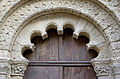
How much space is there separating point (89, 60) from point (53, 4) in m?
1.03

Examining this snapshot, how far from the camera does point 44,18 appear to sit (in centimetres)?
365

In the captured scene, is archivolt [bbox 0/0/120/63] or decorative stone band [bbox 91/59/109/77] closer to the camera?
decorative stone band [bbox 91/59/109/77]

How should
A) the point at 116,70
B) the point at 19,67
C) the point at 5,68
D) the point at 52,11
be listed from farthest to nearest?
1. the point at 52,11
2. the point at 19,67
3. the point at 5,68
4. the point at 116,70

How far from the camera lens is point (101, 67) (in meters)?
3.25

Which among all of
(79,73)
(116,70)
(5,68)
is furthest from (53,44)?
(116,70)

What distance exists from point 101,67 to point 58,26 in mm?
912

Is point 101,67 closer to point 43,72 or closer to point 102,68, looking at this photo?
point 102,68

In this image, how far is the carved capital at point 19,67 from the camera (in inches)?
130

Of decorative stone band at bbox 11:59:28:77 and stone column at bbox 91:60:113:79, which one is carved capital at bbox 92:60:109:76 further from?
decorative stone band at bbox 11:59:28:77

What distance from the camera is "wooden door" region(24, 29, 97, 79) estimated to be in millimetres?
3514

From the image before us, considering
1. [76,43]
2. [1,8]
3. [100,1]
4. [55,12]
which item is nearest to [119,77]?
[76,43]

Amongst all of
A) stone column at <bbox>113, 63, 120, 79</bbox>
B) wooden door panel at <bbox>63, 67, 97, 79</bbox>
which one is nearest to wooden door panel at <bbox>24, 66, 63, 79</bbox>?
wooden door panel at <bbox>63, 67, 97, 79</bbox>

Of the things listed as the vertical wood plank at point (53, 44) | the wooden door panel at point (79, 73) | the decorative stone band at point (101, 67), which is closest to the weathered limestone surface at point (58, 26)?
the decorative stone band at point (101, 67)

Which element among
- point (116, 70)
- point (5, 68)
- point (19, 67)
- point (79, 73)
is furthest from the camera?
point (79, 73)
